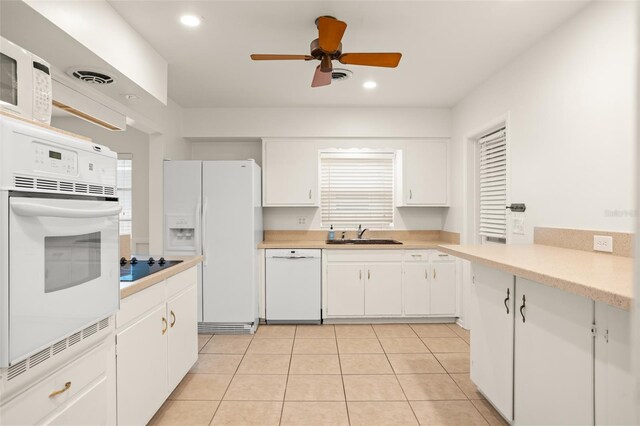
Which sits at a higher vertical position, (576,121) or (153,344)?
(576,121)

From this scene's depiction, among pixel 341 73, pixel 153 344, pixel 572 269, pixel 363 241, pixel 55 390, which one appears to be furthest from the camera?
pixel 363 241

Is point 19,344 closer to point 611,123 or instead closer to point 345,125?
point 611,123

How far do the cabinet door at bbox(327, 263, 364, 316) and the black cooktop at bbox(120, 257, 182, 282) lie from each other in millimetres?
1966

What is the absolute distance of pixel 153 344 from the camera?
79.5 inches

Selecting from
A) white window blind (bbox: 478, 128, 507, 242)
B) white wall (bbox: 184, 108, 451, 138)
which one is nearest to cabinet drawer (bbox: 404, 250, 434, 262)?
white window blind (bbox: 478, 128, 507, 242)

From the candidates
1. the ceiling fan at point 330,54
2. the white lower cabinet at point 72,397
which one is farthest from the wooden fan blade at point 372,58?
the white lower cabinet at point 72,397

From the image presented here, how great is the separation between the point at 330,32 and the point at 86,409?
229cm

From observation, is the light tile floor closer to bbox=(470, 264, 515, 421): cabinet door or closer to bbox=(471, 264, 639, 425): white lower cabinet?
bbox=(470, 264, 515, 421): cabinet door

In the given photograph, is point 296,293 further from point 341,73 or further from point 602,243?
point 602,243

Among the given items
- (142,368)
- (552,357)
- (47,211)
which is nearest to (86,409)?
(142,368)

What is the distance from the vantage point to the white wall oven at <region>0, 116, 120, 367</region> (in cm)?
99

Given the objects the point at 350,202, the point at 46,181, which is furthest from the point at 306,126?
the point at 46,181

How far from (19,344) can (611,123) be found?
2835mm

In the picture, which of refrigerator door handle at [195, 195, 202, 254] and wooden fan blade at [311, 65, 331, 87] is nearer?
wooden fan blade at [311, 65, 331, 87]
